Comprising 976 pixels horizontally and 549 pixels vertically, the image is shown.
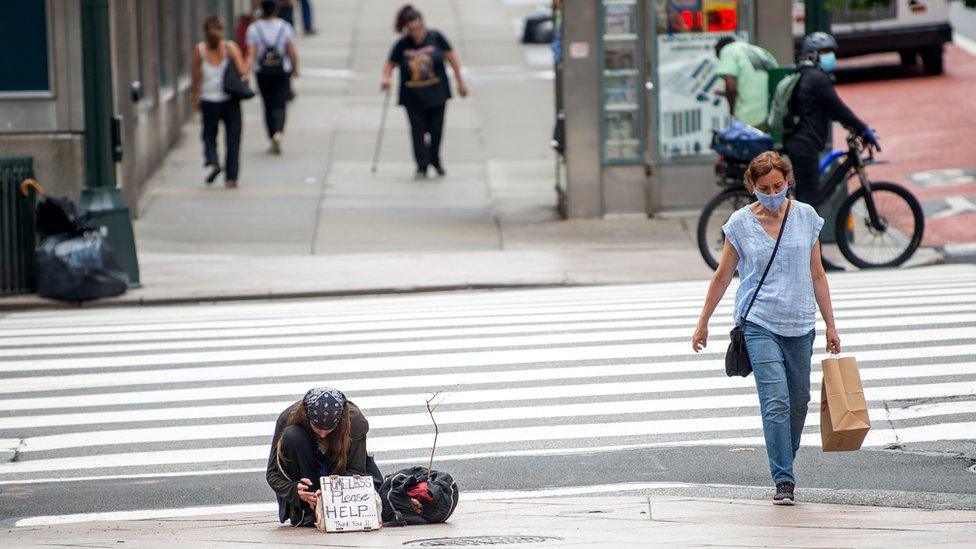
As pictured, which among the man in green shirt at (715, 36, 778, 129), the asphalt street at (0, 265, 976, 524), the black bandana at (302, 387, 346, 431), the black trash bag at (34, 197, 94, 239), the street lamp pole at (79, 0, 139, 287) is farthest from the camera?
the man in green shirt at (715, 36, 778, 129)

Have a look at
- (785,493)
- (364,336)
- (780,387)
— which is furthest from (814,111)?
(785,493)

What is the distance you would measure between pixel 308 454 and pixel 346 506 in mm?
293

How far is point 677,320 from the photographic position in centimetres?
1215

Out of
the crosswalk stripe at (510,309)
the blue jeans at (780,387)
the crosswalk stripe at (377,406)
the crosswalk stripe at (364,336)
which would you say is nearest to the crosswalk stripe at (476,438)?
the crosswalk stripe at (377,406)

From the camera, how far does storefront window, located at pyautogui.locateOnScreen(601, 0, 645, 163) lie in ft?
58.0

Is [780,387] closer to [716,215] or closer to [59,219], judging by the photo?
[716,215]

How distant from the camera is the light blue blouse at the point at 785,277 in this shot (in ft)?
24.0

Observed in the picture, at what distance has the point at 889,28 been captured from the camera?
88.1ft

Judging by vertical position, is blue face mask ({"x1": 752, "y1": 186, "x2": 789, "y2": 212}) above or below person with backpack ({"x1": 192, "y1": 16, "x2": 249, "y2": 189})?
below

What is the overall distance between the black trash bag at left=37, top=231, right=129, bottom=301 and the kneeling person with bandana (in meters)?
7.85

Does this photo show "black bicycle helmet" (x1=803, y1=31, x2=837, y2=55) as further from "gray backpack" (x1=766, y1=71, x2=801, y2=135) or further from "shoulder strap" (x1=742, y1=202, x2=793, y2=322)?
"shoulder strap" (x1=742, y1=202, x2=793, y2=322)

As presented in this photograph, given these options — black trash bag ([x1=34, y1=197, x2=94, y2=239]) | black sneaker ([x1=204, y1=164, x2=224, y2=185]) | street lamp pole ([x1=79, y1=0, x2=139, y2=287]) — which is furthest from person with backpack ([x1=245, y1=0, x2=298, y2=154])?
black trash bag ([x1=34, y1=197, x2=94, y2=239])

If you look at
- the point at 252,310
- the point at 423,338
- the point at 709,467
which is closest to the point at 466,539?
the point at 709,467

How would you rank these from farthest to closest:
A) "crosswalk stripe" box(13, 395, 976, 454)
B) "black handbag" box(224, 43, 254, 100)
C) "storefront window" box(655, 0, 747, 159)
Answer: "black handbag" box(224, 43, 254, 100) → "storefront window" box(655, 0, 747, 159) → "crosswalk stripe" box(13, 395, 976, 454)
